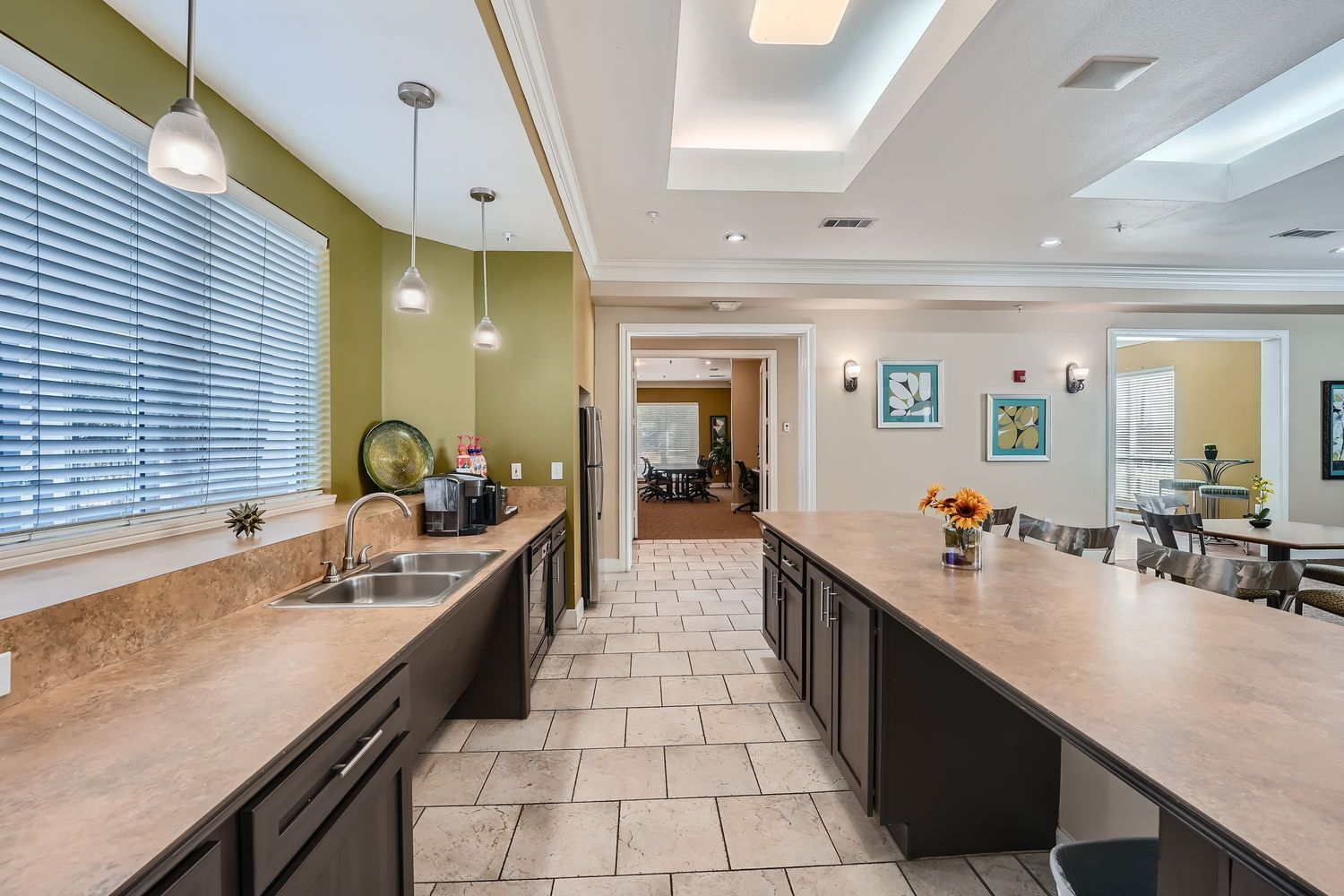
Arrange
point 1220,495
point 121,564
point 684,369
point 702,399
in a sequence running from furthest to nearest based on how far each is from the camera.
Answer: point 702,399 < point 684,369 < point 1220,495 < point 121,564

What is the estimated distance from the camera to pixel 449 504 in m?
2.71

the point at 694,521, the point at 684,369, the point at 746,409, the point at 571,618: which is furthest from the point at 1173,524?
the point at 684,369

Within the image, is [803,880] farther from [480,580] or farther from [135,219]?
[135,219]

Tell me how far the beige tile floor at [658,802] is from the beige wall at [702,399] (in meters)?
11.5

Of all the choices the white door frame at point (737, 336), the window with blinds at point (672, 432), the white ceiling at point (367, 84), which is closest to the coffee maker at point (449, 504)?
the white ceiling at point (367, 84)

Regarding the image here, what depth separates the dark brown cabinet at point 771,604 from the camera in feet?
9.41

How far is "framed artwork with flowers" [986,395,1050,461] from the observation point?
5.36 meters

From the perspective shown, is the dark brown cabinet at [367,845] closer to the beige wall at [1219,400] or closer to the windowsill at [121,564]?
the windowsill at [121,564]

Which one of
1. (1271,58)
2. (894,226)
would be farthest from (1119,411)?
(1271,58)

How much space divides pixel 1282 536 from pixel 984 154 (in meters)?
3.14

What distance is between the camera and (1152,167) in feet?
11.2

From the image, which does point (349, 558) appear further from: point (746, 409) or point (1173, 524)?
point (746, 409)

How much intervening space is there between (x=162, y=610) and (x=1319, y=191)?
18.5 ft

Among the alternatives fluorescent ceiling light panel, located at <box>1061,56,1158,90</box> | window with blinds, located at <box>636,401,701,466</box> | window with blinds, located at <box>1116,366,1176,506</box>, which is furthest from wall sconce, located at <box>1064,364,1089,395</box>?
window with blinds, located at <box>636,401,701,466</box>
